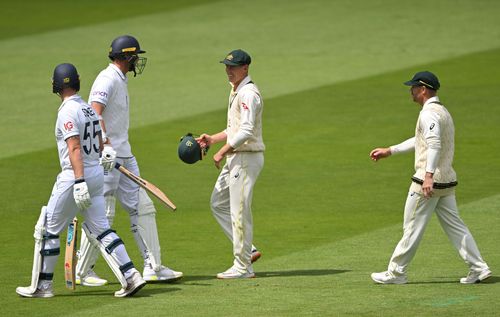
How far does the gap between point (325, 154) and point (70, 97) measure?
772 cm

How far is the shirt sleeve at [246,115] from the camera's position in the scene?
11.5 metres

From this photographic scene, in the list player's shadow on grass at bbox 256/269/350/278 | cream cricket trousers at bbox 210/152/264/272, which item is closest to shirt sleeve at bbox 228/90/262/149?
cream cricket trousers at bbox 210/152/264/272

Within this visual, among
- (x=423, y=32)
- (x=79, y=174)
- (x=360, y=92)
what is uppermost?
(x=423, y=32)

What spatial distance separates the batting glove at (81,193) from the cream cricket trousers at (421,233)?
290 centimetres

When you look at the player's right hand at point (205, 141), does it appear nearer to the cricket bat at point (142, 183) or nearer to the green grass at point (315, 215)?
the cricket bat at point (142, 183)

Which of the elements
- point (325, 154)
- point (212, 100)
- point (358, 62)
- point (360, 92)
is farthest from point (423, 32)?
point (325, 154)

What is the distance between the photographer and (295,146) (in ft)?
60.6

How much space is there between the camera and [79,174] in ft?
34.2

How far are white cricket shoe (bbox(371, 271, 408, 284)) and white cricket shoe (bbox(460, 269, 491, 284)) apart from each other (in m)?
0.57

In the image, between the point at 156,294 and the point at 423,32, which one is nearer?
the point at 156,294

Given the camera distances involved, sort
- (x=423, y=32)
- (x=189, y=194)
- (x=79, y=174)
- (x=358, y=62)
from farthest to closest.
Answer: (x=423, y=32)
(x=358, y=62)
(x=189, y=194)
(x=79, y=174)

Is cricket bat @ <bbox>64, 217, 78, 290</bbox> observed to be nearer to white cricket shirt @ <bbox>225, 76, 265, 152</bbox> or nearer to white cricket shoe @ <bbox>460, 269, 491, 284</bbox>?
white cricket shirt @ <bbox>225, 76, 265, 152</bbox>

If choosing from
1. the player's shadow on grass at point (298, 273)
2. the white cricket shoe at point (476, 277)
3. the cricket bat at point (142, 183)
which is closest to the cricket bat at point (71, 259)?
the cricket bat at point (142, 183)

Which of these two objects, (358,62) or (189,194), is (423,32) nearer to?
(358,62)
